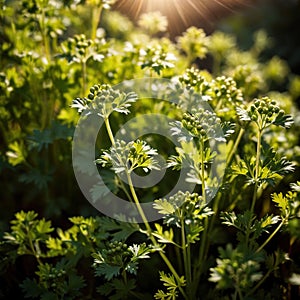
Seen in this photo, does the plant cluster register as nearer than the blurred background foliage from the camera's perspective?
Yes

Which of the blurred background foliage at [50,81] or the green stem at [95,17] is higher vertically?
the green stem at [95,17]

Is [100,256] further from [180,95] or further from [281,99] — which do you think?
[281,99]

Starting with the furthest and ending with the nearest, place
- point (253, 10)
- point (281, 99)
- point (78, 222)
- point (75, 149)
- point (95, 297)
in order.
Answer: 1. point (253, 10)
2. point (281, 99)
3. point (75, 149)
4. point (95, 297)
5. point (78, 222)

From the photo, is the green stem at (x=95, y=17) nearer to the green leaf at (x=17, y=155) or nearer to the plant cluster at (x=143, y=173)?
the plant cluster at (x=143, y=173)

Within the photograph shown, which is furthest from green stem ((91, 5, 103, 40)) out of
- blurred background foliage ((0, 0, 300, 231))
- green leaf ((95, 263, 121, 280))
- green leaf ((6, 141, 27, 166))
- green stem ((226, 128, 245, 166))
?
green leaf ((95, 263, 121, 280))

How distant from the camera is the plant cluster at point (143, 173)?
1175 millimetres

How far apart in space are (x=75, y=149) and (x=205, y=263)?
0.64m

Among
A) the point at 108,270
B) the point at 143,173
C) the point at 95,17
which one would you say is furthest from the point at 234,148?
the point at 95,17

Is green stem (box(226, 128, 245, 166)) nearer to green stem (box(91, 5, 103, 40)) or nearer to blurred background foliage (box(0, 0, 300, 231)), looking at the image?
blurred background foliage (box(0, 0, 300, 231))

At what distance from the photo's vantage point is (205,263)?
140 centimetres

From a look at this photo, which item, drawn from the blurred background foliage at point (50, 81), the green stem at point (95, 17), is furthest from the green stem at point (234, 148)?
the green stem at point (95, 17)

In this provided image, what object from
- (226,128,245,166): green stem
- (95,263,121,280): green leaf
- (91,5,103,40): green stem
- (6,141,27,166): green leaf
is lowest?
(95,263,121,280): green leaf

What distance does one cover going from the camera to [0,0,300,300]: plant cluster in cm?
117

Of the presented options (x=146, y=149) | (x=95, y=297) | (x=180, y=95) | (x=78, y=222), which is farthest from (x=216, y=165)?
(x=95, y=297)
